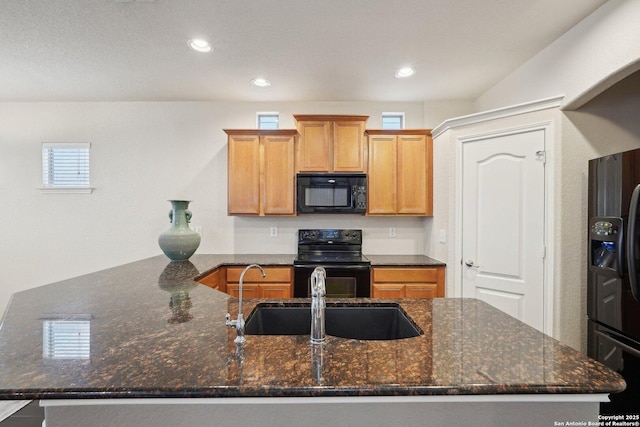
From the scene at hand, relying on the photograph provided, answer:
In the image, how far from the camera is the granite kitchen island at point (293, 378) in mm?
752

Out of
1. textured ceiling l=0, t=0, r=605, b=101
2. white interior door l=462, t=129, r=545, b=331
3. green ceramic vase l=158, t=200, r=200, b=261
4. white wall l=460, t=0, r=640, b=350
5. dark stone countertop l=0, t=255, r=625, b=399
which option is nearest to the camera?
dark stone countertop l=0, t=255, r=625, b=399

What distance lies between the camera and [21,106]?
3.61 m

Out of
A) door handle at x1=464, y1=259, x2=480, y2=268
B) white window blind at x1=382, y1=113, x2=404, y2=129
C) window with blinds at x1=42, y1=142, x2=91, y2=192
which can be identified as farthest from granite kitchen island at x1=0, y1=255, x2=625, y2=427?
window with blinds at x1=42, y1=142, x2=91, y2=192

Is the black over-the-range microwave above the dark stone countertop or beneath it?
above

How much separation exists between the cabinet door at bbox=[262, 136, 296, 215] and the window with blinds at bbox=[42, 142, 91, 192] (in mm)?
2286

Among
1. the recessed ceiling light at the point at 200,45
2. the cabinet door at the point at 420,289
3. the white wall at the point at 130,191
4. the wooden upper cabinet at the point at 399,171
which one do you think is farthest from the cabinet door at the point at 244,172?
the cabinet door at the point at 420,289

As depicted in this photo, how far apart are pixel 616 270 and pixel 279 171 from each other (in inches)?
110

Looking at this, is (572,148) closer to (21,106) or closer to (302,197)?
(302,197)

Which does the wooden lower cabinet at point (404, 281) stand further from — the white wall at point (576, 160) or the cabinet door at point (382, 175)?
the white wall at point (576, 160)

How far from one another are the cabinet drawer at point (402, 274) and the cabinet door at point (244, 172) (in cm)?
153

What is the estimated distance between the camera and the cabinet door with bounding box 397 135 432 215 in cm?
331

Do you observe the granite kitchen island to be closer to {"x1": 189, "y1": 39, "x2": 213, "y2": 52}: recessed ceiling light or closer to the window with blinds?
{"x1": 189, "y1": 39, "x2": 213, "y2": 52}: recessed ceiling light

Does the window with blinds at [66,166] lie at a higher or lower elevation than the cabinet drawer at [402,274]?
higher

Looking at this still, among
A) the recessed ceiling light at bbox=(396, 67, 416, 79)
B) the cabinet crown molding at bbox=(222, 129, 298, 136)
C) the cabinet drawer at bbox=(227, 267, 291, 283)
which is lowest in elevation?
the cabinet drawer at bbox=(227, 267, 291, 283)
